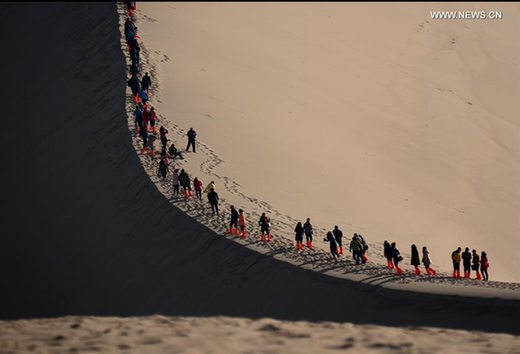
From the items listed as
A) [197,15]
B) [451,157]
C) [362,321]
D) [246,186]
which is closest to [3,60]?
[197,15]

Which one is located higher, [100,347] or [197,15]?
[197,15]

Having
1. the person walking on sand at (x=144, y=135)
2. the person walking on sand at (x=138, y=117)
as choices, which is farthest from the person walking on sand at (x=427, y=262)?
the person walking on sand at (x=138, y=117)

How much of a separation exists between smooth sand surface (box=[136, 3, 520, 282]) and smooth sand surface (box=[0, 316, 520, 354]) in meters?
8.12

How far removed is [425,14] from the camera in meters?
54.2

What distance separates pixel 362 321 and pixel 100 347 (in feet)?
22.5

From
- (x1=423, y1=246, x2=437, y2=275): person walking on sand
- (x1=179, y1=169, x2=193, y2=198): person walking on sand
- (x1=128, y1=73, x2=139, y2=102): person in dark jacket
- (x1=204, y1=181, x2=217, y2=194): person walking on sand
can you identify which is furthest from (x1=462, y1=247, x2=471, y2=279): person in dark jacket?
(x1=128, y1=73, x2=139, y2=102): person in dark jacket

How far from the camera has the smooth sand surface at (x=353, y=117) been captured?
2655 cm

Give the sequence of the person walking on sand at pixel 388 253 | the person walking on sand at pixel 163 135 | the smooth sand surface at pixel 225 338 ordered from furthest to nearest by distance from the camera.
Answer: the person walking on sand at pixel 163 135, the person walking on sand at pixel 388 253, the smooth sand surface at pixel 225 338

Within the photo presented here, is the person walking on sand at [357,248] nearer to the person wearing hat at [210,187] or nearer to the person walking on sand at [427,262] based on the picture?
the person walking on sand at [427,262]

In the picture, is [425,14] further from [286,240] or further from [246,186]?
[286,240]

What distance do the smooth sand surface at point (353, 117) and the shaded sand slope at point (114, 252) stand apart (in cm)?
235

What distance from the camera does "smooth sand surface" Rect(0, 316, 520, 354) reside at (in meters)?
14.0

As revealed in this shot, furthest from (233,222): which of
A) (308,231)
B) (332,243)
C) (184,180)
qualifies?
(332,243)

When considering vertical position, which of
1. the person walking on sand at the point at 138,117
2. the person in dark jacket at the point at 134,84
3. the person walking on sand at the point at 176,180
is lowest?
the person walking on sand at the point at 176,180
